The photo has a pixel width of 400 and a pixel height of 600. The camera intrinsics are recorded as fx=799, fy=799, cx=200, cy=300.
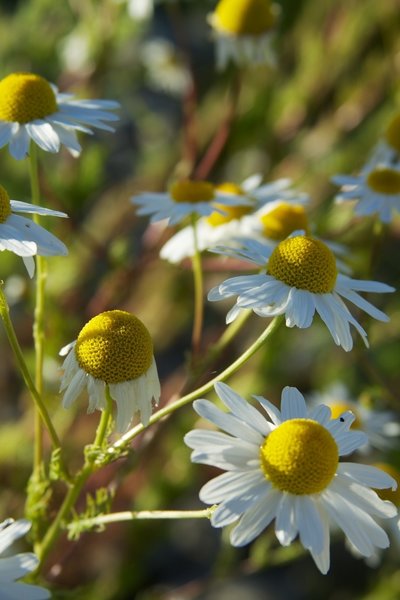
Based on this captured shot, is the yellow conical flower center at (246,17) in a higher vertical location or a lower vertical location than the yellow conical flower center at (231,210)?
higher

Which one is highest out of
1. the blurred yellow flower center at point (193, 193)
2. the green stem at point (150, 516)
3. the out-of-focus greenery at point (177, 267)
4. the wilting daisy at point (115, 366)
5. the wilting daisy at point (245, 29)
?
the wilting daisy at point (245, 29)

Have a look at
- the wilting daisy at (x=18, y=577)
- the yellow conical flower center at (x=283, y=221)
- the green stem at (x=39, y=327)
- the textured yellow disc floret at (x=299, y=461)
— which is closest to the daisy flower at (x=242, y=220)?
the yellow conical flower center at (x=283, y=221)

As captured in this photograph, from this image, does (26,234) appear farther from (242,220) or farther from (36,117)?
(242,220)

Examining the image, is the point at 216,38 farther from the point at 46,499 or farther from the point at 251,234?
the point at 46,499

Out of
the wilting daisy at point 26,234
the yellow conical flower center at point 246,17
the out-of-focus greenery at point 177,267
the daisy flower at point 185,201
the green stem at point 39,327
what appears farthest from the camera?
the out-of-focus greenery at point 177,267

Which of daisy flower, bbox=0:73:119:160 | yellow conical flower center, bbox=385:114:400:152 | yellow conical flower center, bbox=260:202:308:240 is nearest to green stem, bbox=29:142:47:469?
daisy flower, bbox=0:73:119:160

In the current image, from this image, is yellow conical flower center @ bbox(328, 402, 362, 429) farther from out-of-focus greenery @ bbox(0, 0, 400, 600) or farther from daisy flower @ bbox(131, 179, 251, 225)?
daisy flower @ bbox(131, 179, 251, 225)

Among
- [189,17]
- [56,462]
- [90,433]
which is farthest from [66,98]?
[189,17]

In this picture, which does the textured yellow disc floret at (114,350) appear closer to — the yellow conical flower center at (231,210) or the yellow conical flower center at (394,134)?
the yellow conical flower center at (231,210)
